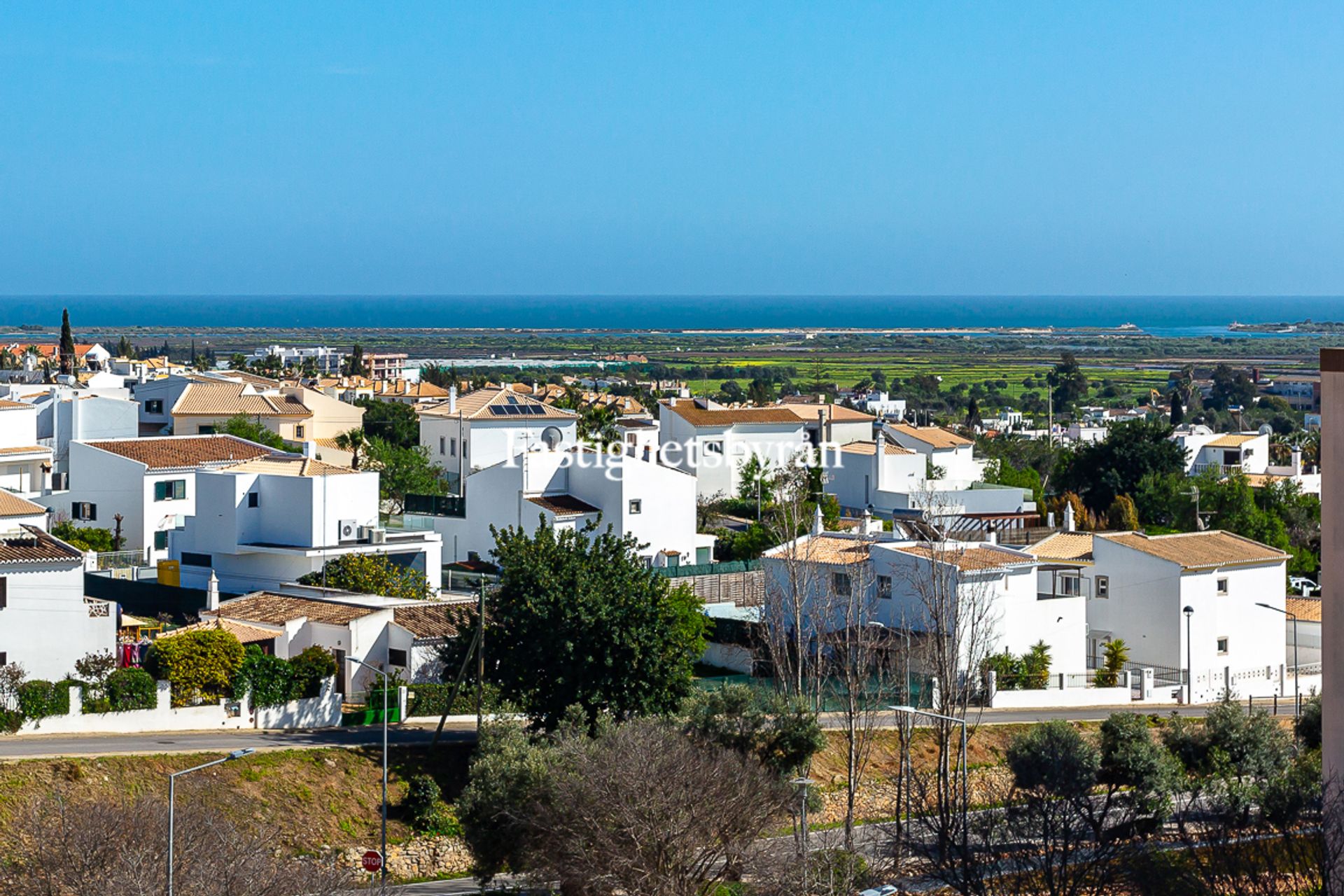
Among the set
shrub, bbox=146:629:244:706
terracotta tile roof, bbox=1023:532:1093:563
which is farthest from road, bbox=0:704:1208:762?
terracotta tile roof, bbox=1023:532:1093:563

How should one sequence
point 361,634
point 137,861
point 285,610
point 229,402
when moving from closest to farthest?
point 137,861 < point 361,634 < point 285,610 < point 229,402

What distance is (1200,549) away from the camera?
54625mm

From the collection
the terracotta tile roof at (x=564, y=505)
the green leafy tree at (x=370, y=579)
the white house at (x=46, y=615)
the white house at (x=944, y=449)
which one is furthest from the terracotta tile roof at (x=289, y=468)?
the white house at (x=944, y=449)

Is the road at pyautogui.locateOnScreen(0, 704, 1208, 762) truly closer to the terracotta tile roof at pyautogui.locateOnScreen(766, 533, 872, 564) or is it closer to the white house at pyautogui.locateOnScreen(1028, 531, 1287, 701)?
the terracotta tile roof at pyautogui.locateOnScreen(766, 533, 872, 564)

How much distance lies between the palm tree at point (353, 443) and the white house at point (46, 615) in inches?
1578

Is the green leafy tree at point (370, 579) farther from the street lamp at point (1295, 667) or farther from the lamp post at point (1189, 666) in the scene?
the street lamp at point (1295, 667)

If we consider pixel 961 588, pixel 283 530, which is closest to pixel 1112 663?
pixel 961 588

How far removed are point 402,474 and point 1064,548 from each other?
1250 inches

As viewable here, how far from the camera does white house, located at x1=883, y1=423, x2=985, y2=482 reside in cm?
8862

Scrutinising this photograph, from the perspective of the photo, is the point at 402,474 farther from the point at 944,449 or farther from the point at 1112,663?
the point at 1112,663

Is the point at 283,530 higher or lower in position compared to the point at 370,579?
higher

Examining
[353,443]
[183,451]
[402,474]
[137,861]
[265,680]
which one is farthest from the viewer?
[353,443]

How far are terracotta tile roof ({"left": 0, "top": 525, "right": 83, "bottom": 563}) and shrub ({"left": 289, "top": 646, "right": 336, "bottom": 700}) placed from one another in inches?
228

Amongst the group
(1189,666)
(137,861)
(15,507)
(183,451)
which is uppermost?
(183,451)
